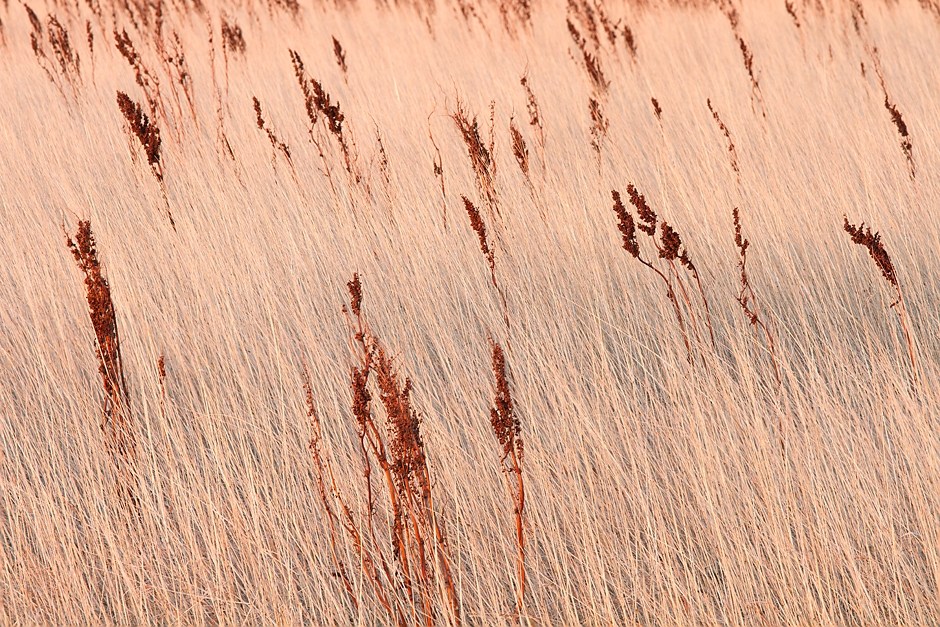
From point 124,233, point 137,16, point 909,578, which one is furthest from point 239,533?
point 137,16

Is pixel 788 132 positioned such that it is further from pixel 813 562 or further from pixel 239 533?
pixel 239 533

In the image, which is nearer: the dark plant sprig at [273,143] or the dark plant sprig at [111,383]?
the dark plant sprig at [111,383]

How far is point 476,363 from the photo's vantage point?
8.32ft

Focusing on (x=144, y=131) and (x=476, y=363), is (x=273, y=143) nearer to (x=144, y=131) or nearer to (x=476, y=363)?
(x=144, y=131)

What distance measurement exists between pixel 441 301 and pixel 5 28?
259 inches

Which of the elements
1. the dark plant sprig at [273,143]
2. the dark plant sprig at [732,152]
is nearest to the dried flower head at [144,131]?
the dark plant sprig at [273,143]

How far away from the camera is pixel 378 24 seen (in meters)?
7.16

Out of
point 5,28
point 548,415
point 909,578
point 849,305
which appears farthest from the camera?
point 5,28

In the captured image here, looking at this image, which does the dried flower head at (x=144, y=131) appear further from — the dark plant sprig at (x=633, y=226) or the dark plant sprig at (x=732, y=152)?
the dark plant sprig at (x=732, y=152)

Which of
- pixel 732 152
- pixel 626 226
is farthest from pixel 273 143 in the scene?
pixel 732 152

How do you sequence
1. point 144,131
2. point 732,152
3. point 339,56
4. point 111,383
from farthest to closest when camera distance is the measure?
1. point 339,56
2. point 732,152
3. point 144,131
4. point 111,383

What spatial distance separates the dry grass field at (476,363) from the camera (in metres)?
1.73

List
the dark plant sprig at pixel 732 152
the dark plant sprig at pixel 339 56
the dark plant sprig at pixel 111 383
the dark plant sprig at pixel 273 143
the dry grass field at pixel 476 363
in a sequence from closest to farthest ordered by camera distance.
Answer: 1. the dry grass field at pixel 476 363
2. the dark plant sprig at pixel 111 383
3. the dark plant sprig at pixel 732 152
4. the dark plant sprig at pixel 273 143
5. the dark plant sprig at pixel 339 56

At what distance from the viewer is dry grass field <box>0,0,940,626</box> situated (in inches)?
68.1
